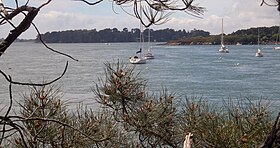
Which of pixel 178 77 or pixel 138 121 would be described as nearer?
pixel 138 121

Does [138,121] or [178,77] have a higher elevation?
[138,121]

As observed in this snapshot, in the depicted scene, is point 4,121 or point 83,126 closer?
point 4,121

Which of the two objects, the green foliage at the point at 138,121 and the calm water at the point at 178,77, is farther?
the calm water at the point at 178,77

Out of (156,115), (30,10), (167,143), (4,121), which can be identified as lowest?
(167,143)

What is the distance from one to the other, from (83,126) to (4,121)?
6.84 feet

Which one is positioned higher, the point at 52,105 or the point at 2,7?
the point at 2,7

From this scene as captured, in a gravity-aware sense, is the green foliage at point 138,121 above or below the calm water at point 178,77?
above

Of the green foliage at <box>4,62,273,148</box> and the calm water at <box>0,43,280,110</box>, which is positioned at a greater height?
the green foliage at <box>4,62,273,148</box>

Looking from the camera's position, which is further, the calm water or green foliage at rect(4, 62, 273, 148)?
the calm water

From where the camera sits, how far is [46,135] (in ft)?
7.85

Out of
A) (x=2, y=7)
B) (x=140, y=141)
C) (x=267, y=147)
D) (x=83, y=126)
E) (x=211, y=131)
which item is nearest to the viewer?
(x=2, y=7)

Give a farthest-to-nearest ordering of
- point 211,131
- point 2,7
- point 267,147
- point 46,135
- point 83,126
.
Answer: point 83,126 → point 211,131 → point 46,135 → point 267,147 → point 2,7

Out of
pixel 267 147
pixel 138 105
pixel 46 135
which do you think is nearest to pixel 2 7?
pixel 267 147

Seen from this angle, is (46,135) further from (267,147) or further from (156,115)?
(267,147)
